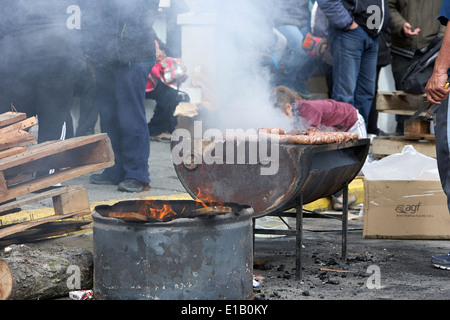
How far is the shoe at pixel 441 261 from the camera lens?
4.43 metres

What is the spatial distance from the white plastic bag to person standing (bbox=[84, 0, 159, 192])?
2.24 m

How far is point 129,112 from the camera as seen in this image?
248 inches

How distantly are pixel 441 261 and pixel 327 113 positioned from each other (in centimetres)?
231

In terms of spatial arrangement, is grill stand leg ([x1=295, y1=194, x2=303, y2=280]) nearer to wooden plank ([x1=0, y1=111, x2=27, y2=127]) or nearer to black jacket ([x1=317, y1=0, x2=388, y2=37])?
wooden plank ([x1=0, y1=111, x2=27, y2=127])

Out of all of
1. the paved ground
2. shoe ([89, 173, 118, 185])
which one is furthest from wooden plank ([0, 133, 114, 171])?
shoe ([89, 173, 118, 185])

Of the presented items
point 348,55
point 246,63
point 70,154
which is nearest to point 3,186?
point 70,154

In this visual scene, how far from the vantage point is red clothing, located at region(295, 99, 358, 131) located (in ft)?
20.1

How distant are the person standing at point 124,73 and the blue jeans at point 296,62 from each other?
118 inches

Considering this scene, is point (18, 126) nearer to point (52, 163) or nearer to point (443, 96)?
point (52, 163)

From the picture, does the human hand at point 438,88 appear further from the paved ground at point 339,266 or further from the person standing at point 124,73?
the person standing at point 124,73

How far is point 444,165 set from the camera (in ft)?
14.2

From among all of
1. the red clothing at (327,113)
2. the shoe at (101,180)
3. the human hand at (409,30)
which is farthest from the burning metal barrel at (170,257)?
the human hand at (409,30)
